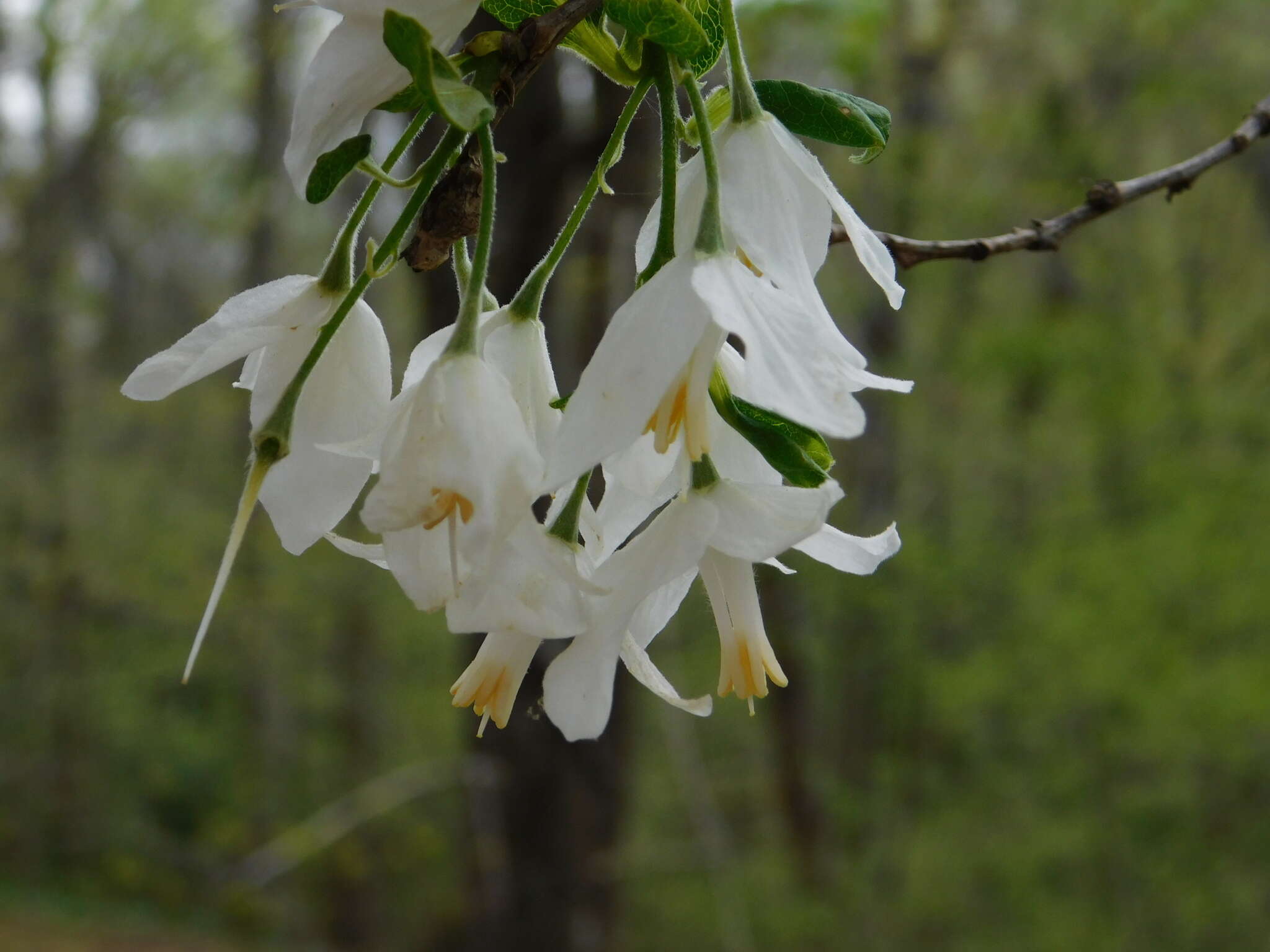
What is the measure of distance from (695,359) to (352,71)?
26 centimetres

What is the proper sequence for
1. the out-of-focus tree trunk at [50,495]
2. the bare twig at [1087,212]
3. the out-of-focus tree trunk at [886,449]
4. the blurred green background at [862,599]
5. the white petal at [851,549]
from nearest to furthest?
the white petal at [851,549] → the bare twig at [1087,212] → the out-of-focus tree trunk at [886,449] → the blurred green background at [862,599] → the out-of-focus tree trunk at [50,495]

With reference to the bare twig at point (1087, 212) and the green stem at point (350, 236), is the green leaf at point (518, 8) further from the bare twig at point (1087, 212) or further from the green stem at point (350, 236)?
the bare twig at point (1087, 212)

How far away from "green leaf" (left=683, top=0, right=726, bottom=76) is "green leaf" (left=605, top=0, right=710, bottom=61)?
44 mm

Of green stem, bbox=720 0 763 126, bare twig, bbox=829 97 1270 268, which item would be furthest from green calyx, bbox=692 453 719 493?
bare twig, bbox=829 97 1270 268

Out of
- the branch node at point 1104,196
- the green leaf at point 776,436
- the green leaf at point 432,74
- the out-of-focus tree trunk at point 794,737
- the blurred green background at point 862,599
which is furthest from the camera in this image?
the out-of-focus tree trunk at point 794,737

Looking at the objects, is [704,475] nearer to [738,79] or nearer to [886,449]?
[738,79]

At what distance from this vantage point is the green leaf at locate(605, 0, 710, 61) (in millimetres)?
686

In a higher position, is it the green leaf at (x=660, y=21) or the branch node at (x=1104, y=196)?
the green leaf at (x=660, y=21)

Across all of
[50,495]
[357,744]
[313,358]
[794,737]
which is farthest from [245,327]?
[357,744]

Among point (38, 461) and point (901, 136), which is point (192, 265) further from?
point (901, 136)

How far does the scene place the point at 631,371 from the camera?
657mm

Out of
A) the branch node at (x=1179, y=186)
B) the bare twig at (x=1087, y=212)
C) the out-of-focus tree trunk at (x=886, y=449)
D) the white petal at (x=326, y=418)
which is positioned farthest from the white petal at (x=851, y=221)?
the out-of-focus tree trunk at (x=886, y=449)

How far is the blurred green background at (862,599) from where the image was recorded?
743cm

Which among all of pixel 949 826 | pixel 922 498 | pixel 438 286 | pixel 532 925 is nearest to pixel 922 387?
pixel 922 498
